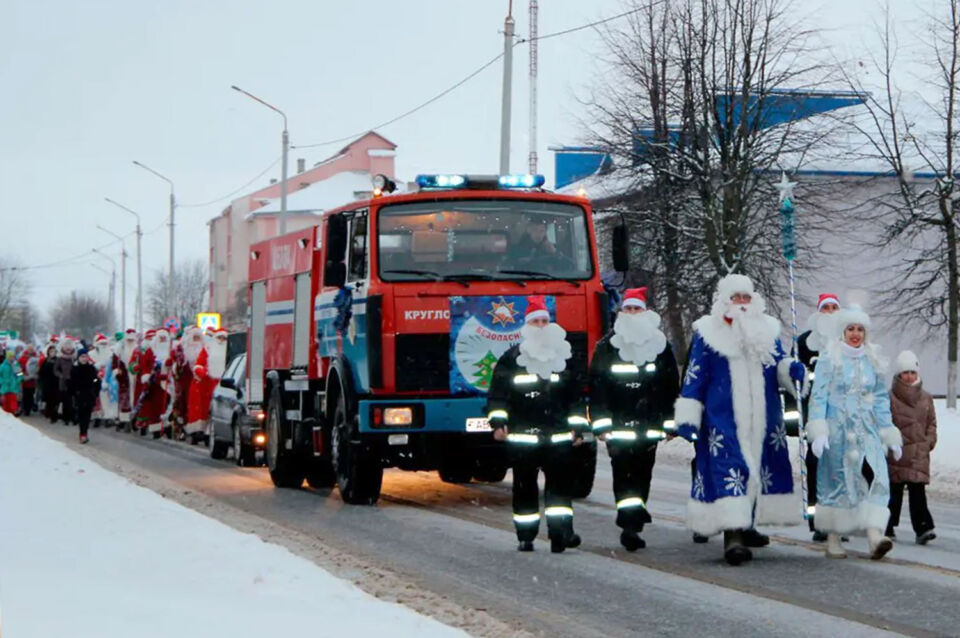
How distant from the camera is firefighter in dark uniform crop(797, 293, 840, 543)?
12641 mm

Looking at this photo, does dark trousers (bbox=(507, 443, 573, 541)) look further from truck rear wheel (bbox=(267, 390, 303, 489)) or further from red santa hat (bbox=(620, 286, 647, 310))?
truck rear wheel (bbox=(267, 390, 303, 489))

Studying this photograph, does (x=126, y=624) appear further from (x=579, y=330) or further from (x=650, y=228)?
(x=650, y=228)

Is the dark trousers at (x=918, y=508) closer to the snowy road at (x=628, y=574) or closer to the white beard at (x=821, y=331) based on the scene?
the snowy road at (x=628, y=574)

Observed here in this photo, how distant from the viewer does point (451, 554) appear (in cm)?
1242

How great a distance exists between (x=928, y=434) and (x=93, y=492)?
25.1 ft

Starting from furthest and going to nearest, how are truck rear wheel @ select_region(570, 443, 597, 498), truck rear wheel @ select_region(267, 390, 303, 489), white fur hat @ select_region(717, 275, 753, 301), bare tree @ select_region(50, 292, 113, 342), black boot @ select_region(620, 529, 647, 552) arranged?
bare tree @ select_region(50, 292, 113, 342) → truck rear wheel @ select_region(267, 390, 303, 489) → truck rear wheel @ select_region(570, 443, 597, 498) → black boot @ select_region(620, 529, 647, 552) → white fur hat @ select_region(717, 275, 753, 301)

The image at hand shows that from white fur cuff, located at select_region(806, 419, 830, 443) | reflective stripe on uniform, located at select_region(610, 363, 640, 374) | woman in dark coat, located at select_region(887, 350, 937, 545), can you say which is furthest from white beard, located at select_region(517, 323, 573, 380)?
woman in dark coat, located at select_region(887, 350, 937, 545)

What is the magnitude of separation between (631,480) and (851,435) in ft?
5.72

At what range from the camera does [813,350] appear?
45.2 feet

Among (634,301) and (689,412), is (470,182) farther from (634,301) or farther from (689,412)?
(689,412)

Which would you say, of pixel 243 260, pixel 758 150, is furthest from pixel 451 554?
pixel 243 260

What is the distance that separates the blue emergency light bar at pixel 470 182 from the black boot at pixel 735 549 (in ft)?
19.6

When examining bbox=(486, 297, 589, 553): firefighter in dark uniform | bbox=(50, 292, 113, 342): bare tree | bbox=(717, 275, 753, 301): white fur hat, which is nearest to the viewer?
bbox=(717, 275, 753, 301): white fur hat

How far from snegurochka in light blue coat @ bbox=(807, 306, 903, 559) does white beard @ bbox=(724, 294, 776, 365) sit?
0.44 metres
